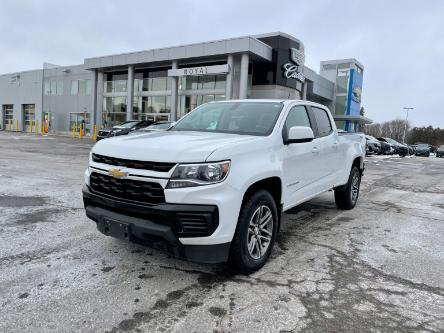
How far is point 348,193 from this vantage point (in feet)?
22.4

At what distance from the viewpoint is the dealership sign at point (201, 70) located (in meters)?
27.2

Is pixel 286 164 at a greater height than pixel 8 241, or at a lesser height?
greater

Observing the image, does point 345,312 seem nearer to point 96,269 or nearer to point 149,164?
point 149,164

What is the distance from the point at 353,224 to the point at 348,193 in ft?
3.23

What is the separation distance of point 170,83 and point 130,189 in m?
30.1

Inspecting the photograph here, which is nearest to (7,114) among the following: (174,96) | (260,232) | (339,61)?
(174,96)

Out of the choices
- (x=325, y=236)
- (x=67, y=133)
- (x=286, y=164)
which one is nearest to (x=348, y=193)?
(x=325, y=236)

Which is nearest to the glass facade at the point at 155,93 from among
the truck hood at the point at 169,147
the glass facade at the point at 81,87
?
→ the glass facade at the point at 81,87

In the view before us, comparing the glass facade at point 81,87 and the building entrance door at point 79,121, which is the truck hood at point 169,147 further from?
the glass facade at point 81,87

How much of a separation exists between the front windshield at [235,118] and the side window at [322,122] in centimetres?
105

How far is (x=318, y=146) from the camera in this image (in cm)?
520

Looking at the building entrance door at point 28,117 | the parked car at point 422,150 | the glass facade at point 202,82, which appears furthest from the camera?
the building entrance door at point 28,117

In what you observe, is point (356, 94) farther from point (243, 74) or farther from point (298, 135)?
point (298, 135)

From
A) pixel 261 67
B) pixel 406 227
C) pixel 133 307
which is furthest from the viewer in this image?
pixel 261 67
